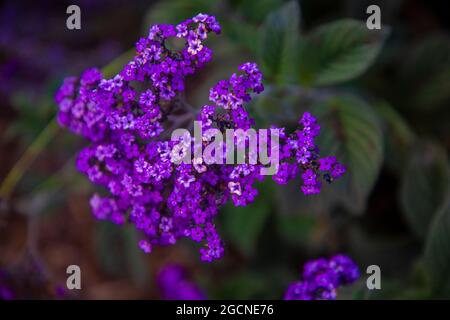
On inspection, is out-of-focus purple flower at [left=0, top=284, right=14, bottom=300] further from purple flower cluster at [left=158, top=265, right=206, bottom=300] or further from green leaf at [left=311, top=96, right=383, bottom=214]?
green leaf at [left=311, top=96, right=383, bottom=214]

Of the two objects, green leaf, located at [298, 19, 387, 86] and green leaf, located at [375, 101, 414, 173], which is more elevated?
green leaf, located at [298, 19, 387, 86]

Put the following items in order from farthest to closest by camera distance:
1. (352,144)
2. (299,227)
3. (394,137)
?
(299,227) → (394,137) → (352,144)

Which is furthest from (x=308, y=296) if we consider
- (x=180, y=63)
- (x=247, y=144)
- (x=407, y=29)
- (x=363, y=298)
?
(x=407, y=29)

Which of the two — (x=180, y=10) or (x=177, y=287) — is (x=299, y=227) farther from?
(x=180, y=10)

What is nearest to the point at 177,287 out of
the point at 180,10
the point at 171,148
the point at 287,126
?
the point at 287,126

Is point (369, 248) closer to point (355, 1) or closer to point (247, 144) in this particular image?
point (355, 1)

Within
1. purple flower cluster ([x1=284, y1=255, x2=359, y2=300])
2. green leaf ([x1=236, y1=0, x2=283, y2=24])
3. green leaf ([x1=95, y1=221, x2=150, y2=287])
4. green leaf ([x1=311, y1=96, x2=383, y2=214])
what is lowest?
purple flower cluster ([x1=284, y1=255, x2=359, y2=300])

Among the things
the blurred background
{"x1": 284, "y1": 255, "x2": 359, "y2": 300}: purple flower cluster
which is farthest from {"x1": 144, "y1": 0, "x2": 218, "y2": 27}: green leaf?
{"x1": 284, "y1": 255, "x2": 359, "y2": 300}: purple flower cluster

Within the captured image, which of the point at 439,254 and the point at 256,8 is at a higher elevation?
the point at 256,8
